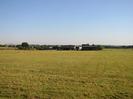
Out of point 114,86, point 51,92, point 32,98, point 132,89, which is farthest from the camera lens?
point 114,86

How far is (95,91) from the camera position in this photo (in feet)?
42.2

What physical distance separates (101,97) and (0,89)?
5.58 m

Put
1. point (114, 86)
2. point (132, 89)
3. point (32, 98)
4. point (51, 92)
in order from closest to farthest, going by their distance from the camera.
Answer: point (32, 98) < point (51, 92) < point (132, 89) < point (114, 86)

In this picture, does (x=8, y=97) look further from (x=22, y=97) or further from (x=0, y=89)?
(x=0, y=89)

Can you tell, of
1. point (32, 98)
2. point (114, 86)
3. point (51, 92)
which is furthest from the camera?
point (114, 86)

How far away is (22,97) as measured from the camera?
37.5 feet

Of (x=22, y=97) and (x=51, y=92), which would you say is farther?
(x=51, y=92)

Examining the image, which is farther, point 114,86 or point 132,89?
point 114,86

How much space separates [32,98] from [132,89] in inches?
227

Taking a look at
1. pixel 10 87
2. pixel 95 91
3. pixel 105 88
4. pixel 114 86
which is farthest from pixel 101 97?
pixel 10 87

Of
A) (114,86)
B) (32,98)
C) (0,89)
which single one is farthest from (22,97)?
(114,86)

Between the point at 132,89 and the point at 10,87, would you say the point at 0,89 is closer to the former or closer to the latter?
the point at 10,87

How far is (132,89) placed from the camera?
44.0ft

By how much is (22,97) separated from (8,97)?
2.19ft
